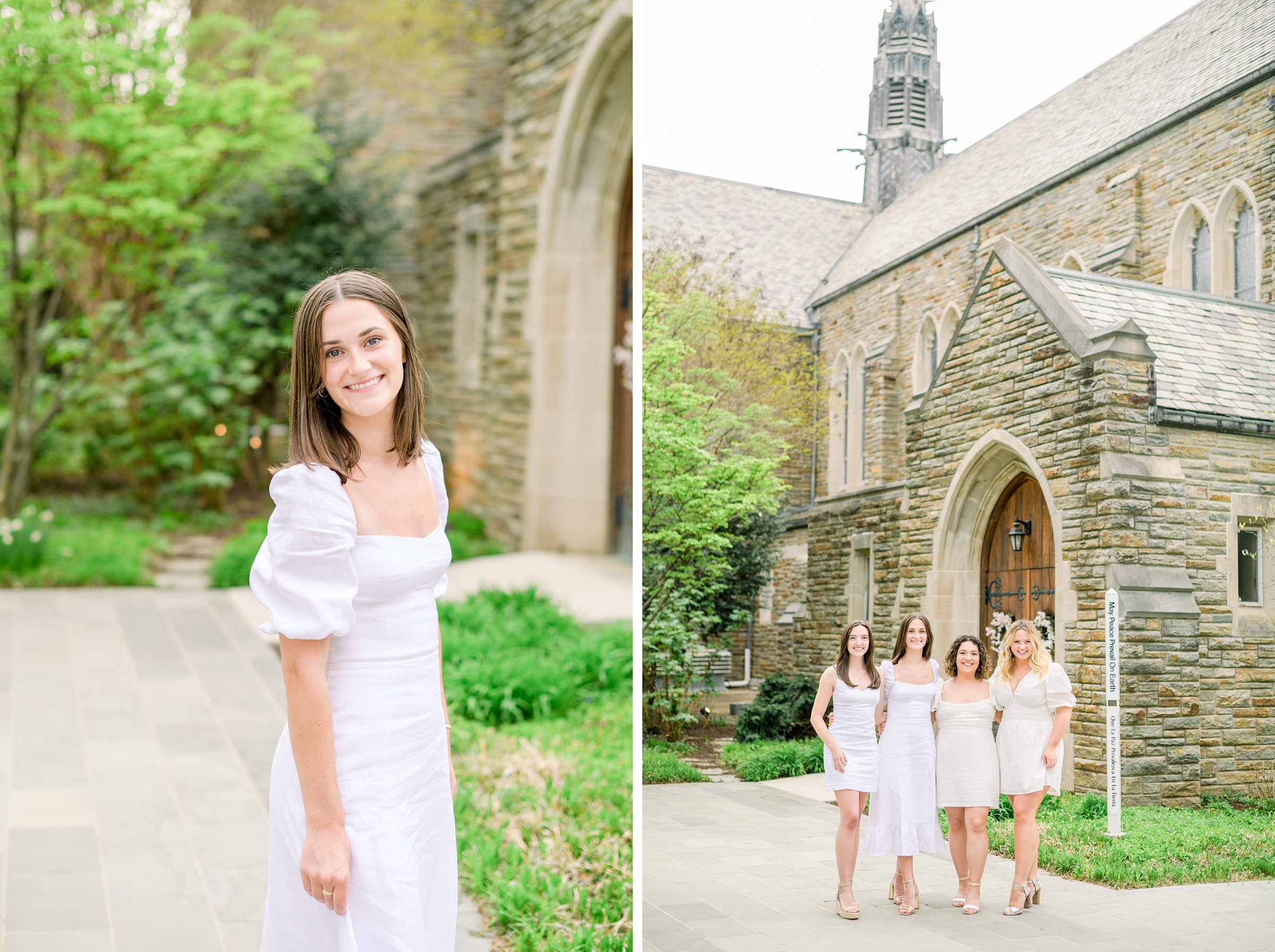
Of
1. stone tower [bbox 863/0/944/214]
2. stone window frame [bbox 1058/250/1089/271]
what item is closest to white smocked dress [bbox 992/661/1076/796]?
stone window frame [bbox 1058/250/1089/271]

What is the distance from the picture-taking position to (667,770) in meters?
3.03

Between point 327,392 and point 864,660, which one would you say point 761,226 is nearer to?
point 864,660

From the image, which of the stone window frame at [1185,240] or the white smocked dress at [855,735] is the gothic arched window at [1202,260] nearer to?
the stone window frame at [1185,240]

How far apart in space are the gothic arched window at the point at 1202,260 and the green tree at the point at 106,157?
8.12m

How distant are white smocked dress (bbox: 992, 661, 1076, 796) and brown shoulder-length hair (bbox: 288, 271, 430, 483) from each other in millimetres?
1618

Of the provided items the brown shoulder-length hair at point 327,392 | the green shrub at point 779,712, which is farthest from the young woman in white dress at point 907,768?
the brown shoulder-length hair at point 327,392

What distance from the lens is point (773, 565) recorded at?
2986mm

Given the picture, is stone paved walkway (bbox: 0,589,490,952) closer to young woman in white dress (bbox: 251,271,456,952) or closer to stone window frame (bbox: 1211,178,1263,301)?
young woman in white dress (bbox: 251,271,456,952)

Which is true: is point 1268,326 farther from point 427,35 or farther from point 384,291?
point 427,35

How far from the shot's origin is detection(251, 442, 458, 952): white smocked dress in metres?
1.56

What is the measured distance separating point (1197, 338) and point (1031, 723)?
1020 mm

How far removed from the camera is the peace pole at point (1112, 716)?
2.56m

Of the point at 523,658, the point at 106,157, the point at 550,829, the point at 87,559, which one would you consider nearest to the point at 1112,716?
the point at 550,829

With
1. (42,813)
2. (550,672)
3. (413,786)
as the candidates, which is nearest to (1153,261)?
(413,786)
